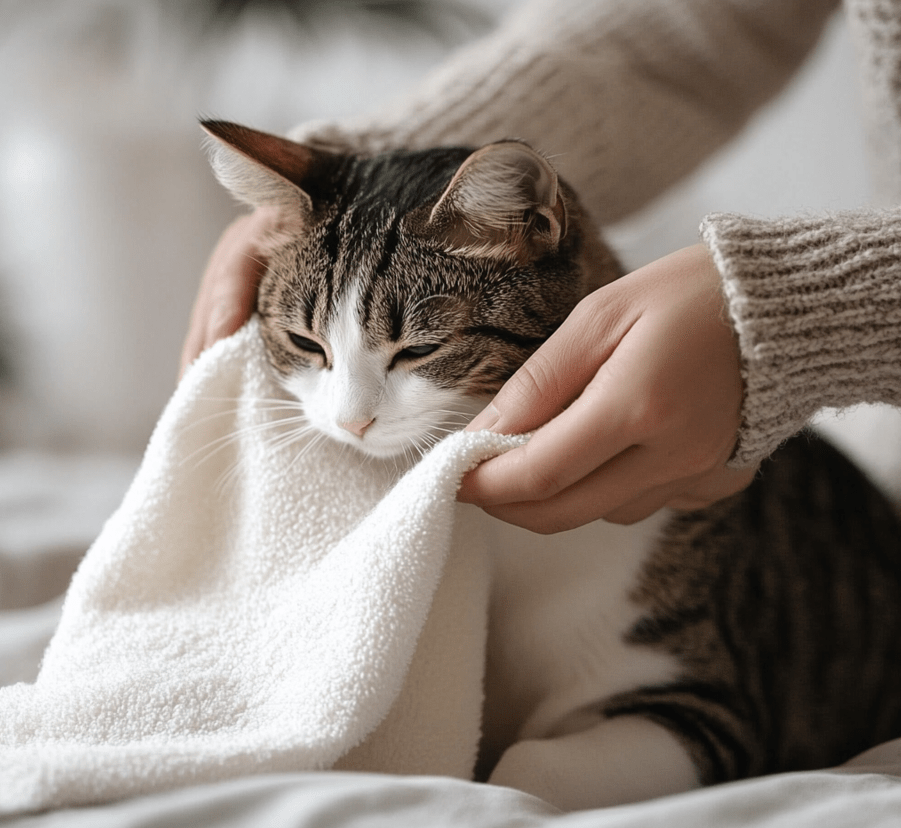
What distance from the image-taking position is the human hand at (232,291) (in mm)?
876

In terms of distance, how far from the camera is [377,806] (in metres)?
0.49

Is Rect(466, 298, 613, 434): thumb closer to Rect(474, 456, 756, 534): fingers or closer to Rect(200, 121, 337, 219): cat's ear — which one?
Rect(474, 456, 756, 534): fingers

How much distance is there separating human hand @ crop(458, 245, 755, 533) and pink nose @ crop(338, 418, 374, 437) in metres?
0.10

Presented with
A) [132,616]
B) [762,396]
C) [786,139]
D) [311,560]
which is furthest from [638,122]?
[132,616]

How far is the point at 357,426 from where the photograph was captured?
2.37 feet

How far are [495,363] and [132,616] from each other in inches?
16.0

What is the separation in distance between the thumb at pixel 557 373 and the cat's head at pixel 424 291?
10cm

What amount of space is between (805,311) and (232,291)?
23.0 inches

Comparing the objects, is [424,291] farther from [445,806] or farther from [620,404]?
[445,806]

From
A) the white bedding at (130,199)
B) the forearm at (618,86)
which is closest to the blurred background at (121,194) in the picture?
the white bedding at (130,199)

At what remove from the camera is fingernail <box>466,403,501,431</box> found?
666mm

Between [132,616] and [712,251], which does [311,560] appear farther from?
[712,251]

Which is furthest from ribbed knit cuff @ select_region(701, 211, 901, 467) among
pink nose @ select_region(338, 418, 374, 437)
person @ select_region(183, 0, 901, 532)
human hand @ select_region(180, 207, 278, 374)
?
human hand @ select_region(180, 207, 278, 374)

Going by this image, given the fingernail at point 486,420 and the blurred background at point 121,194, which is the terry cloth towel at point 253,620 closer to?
the fingernail at point 486,420
